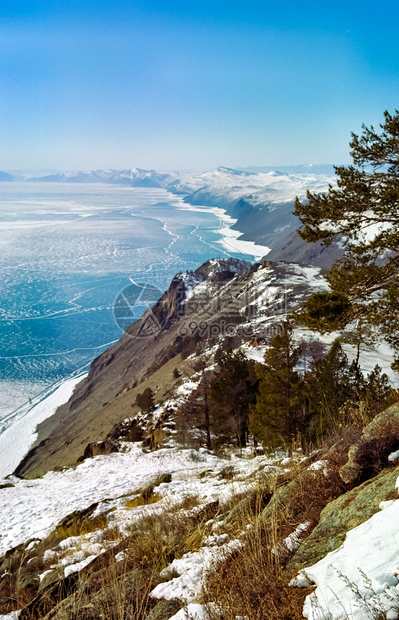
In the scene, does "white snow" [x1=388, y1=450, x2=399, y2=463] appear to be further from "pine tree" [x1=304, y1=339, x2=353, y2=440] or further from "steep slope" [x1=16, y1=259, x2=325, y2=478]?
"steep slope" [x1=16, y1=259, x2=325, y2=478]

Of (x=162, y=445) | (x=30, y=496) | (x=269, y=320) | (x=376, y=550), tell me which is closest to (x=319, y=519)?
(x=376, y=550)

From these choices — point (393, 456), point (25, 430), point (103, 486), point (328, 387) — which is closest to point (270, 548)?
point (393, 456)

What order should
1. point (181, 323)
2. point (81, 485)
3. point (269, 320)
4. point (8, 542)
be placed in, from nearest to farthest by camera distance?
point (8, 542)
point (81, 485)
point (269, 320)
point (181, 323)

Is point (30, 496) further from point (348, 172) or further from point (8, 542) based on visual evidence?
point (348, 172)

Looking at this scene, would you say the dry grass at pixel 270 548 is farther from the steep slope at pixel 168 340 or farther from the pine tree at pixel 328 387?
the steep slope at pixel 168 340

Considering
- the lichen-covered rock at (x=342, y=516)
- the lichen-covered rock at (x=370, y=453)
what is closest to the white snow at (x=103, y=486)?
the lichen-covered rock at (x=370, y=453)

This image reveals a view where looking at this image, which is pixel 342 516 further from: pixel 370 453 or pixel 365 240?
pixel 365 240
